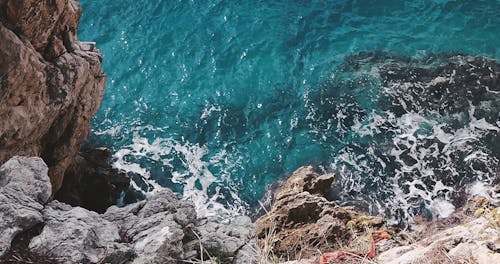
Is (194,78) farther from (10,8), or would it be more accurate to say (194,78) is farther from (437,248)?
(437,248)

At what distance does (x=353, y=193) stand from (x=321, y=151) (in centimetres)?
196

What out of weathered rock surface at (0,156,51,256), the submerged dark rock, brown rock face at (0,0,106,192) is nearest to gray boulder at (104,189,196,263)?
weathered rock surface at (0,156,51,256)

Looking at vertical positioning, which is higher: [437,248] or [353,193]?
[437,248]

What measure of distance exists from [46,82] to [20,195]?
5008 mm

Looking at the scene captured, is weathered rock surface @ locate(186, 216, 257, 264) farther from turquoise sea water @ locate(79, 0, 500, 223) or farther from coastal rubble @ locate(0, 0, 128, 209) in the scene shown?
turquoise sea water @ locate(79, 0, 500, 223)

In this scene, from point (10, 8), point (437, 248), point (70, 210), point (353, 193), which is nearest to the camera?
point (437, 248)

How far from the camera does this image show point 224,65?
20.3 m

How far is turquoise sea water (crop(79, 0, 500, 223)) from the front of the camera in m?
15.9

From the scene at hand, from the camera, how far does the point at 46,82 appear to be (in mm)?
11375

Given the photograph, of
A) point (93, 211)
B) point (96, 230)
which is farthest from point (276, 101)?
point (96, 230)

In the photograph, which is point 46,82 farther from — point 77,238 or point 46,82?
point 77,238

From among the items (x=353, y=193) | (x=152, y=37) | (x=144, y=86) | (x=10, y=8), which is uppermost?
(x=10, y=8)

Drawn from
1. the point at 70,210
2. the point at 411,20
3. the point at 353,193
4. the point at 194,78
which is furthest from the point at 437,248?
the point at 411,20

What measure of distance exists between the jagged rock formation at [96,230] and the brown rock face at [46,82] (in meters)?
3.21
